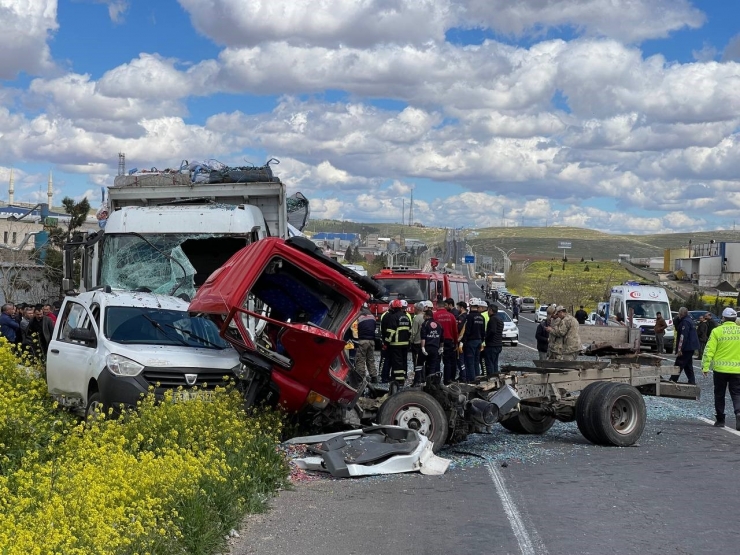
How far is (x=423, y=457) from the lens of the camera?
10.2m

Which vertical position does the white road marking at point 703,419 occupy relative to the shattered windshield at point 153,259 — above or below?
below

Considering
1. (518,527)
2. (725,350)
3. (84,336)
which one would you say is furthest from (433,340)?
(518,527)

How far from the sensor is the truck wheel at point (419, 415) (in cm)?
1096

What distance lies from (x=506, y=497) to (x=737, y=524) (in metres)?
2.03

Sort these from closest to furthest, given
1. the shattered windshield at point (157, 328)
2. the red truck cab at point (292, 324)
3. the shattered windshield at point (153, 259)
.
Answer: the red truck cab at point (292, 324), the shattered windshield at point (157, 328), the shattered windshield at point (153, 259)

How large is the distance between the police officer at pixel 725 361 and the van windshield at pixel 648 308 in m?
24.9

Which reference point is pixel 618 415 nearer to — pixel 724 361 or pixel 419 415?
pixel 724 361

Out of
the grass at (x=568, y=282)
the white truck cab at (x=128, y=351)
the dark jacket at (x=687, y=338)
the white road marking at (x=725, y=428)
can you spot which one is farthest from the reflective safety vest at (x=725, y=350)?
the grass at (x=568, y=282)

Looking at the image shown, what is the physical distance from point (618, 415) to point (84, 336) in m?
6.72

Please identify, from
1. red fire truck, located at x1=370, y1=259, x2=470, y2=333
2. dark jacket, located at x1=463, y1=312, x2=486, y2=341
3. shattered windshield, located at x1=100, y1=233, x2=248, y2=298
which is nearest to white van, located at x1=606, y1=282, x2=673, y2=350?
red fire truck, located at x1=370, y1=259, x2=470, y2=333

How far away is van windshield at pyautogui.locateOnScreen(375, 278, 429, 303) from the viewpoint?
29.0 metres

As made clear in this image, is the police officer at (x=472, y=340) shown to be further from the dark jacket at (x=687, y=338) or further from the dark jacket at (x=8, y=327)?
the dark jacket at (x=8, y=327)

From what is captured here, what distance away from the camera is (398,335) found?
61.5 feet

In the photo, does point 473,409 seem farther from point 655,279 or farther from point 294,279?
point 655,279
